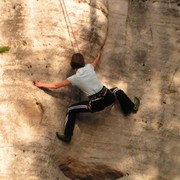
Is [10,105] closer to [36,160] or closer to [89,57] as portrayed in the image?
[36,160]

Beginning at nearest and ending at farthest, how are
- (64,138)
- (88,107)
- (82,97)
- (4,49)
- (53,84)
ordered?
(88,107) < (64,138) < (53,84) < (82,97) < (4,49)

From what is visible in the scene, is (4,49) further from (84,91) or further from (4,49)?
(84,91)

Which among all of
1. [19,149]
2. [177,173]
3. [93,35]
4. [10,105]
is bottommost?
[177,173]

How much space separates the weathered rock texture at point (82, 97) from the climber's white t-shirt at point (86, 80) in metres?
0.76

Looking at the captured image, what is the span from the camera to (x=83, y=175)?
8.70 metres

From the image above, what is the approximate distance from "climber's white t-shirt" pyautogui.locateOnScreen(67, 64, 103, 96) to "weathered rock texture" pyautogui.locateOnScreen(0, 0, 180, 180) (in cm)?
76

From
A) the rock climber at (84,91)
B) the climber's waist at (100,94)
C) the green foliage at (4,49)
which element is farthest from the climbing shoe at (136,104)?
the green foliage at (4,49)

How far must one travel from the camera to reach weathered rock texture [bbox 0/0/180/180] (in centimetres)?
877

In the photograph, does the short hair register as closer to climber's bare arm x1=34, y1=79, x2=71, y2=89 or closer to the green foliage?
climber's bare arm x1=34, y1=79, x2=71, y2=89

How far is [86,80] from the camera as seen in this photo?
28.0 feet

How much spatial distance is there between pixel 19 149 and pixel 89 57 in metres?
2.59

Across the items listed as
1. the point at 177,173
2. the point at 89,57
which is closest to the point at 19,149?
the point at 89,57

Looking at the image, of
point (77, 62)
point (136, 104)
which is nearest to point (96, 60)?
point (77, 62)

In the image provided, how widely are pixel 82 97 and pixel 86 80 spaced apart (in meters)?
0.89
